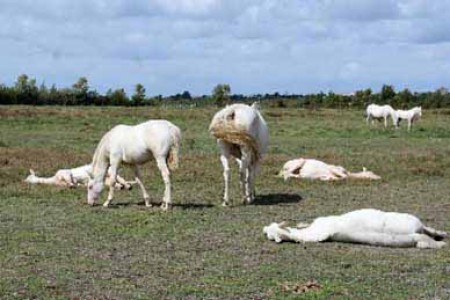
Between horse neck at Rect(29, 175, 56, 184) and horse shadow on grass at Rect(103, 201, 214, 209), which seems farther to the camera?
horse neck at Rect(29, 175, 56, 184)

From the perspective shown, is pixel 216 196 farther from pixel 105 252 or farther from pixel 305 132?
pixel 305 132

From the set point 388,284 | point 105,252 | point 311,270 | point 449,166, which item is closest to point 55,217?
point 105,252

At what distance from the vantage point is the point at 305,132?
4184 centimetres

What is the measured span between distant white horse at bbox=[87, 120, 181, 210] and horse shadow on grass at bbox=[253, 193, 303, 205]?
7.40 ft

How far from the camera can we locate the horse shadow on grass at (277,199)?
17266 millimetres

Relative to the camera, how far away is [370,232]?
12.0m

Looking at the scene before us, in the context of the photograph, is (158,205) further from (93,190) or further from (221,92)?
(221,92)

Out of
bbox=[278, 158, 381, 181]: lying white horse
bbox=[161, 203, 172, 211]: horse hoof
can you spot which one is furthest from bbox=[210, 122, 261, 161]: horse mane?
bbox=[278, 158, 381, 181]: lying white horse

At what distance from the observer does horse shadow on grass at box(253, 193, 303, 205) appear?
680 inches

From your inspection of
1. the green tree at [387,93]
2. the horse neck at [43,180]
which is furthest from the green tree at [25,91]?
the horse neck at [43,180]

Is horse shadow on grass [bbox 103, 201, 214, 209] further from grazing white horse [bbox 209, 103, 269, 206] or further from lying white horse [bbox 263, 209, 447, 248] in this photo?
lying white horse [bbox 263, 209, 447, 248]

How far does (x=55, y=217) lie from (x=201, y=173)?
7687mm

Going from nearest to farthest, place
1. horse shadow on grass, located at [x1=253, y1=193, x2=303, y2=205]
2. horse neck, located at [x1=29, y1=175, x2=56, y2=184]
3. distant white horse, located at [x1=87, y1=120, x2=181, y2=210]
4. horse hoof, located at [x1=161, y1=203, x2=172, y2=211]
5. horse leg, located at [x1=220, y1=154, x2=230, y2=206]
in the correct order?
horse hoof, located at [x1=161, y1=203, x2=172, y2=211], distant white horse, located at [x1=87, y1=120, x2=181, y2=210], horse leg, located at [x1=220, y1=154, x2=230, y2=206], horse shadow on grass, located at [x1=253, y1=193, x2=303, y2=205], horse neck, located at [x1=29, y1=175, x2=56, y2=184]

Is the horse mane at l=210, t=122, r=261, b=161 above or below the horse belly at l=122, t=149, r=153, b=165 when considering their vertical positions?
above
